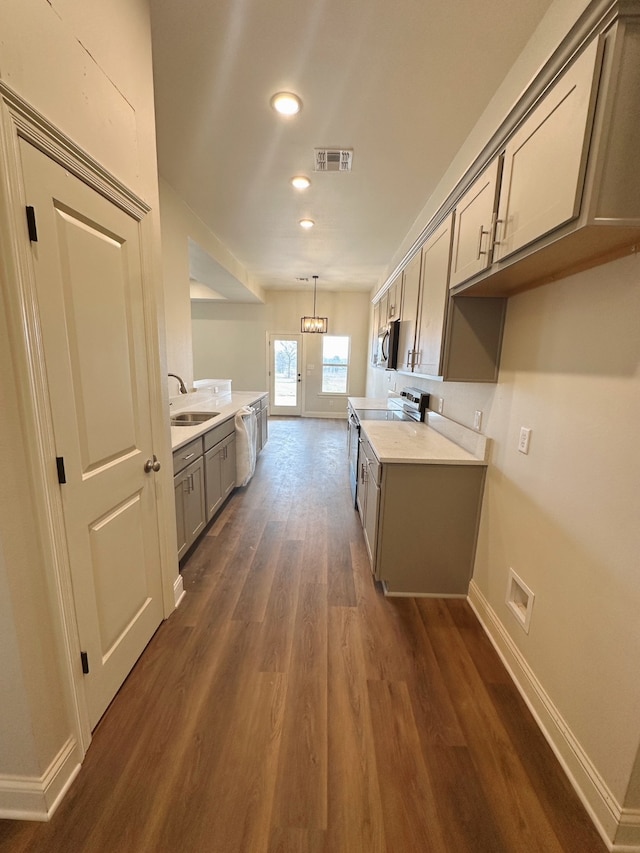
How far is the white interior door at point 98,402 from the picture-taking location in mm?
1091

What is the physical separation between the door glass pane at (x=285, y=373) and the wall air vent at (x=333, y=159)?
527 centimetres

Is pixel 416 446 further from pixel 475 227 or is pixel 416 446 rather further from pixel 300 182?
pixel 300 182

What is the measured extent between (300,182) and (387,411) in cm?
239

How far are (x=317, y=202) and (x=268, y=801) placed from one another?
4.07 metres

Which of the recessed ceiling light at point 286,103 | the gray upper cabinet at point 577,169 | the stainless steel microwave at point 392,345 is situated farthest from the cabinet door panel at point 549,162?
the stainless steel microwave at point 392,345

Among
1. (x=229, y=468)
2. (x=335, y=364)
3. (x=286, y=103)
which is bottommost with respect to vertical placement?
(x=229, y=468)

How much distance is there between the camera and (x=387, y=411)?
401cm

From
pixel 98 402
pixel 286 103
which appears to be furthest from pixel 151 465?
pixel 286 103

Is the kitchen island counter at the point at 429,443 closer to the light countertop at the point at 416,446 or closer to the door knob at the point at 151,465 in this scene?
the light countertop at the point at 416,446

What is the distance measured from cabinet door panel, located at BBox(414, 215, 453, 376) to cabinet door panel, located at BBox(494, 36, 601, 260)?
663 millimetres

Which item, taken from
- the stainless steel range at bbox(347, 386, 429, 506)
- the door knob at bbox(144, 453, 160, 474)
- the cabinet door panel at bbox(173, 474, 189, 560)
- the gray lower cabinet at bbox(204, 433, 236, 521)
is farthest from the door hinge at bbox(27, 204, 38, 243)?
the stainless steel range at bbox(347, 386, 429, 506)

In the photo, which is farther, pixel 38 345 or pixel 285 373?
pixel 285 373

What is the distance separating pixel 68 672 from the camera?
1188 mm

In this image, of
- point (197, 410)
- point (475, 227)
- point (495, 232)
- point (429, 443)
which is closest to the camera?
point (495, 232)
